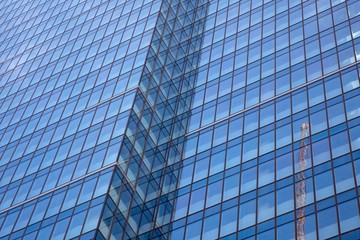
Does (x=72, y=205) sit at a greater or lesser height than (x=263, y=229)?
greater

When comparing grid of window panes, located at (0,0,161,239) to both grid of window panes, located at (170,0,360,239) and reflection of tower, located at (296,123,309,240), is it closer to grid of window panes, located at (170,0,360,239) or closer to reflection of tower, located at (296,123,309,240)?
grid of window panes, located at (170,0,360,239)

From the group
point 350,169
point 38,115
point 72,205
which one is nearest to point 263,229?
point 350,169

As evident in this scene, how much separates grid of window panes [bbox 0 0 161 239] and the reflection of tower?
13274mm

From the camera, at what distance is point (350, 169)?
3938 centimetres

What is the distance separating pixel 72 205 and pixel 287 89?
1917 cm

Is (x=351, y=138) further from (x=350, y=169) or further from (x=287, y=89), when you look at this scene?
(x=287, y=89)

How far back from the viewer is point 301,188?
40469mm

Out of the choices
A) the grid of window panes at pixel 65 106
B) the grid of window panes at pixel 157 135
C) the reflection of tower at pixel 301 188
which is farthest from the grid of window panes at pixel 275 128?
the grid of window panes at pixel 65 106

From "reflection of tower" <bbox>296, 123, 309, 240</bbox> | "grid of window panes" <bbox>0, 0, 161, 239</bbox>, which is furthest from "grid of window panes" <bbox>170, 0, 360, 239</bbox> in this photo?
"grid of window panes" <bbox>0, 0, 161, 239</bbox>

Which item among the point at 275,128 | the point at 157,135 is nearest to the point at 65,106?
the point at 157,135

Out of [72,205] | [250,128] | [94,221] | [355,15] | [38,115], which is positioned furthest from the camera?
[38,115]

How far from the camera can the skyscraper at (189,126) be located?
1644 inches

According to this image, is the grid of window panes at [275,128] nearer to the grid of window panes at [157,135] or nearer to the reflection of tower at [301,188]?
the reflection of tower at [301,188]

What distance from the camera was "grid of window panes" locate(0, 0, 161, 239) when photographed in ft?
151
